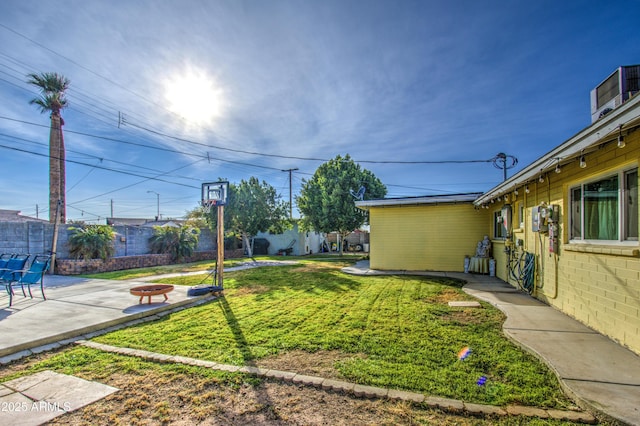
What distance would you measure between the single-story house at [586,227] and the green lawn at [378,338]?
1.20 meters

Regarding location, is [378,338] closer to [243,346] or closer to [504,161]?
[243,346]

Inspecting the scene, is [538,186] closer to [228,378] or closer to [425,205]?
[425,205]

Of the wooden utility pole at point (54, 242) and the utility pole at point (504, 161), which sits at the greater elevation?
the utility pole at point (504, 161)

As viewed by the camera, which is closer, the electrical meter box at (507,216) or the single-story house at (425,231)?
the electrical meter box at (507,216)

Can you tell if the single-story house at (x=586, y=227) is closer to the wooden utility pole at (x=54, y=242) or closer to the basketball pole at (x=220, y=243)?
the basketball pole at (x=220, y=243)

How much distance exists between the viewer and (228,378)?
9.28ft

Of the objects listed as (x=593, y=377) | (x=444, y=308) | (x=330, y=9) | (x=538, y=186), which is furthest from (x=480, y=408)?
(x=330, y=9)

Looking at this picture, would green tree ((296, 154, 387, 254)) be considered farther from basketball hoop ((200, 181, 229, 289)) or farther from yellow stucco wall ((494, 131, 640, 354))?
yellow stucco wall ((494, 131, 640, 354))

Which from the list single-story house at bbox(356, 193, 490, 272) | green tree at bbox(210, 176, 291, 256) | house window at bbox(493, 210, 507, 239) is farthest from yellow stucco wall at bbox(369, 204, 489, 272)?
green tree at bbox(210, 176, 291, 256)

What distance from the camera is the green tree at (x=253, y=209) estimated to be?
57.5ft

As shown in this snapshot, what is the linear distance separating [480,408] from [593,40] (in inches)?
314

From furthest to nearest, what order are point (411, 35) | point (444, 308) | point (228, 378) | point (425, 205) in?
1. point (425, 205)
2. point (411, 35)
3. point (444, 308)
4. point (228, 378)

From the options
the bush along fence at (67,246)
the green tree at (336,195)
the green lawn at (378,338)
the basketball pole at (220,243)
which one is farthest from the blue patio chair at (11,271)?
the green tree at (336,195)

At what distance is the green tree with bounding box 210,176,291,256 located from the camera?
17.5 m
